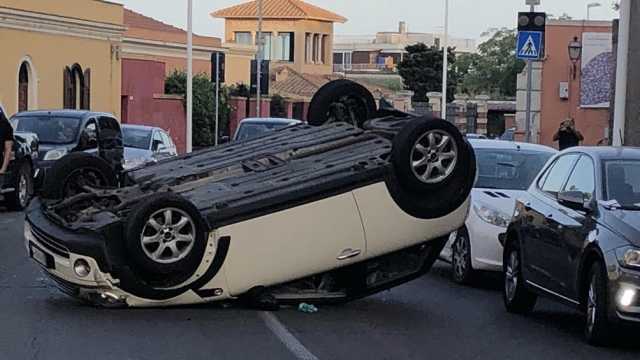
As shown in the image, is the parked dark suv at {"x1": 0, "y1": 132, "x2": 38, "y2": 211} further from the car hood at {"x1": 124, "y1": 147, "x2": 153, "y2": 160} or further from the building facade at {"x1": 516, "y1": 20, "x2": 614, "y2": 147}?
the building facade at {"x1": 516, "y1": 20, "x2": 614, "y2": 147}

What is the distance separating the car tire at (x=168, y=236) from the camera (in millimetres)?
10578

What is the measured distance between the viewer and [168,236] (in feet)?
35.1

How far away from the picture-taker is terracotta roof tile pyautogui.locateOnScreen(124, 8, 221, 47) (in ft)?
201

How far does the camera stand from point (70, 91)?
48.6 m

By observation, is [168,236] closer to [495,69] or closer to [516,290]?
[516,290]

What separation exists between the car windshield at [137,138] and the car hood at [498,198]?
15597mm

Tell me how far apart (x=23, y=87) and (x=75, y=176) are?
33439 millimetres

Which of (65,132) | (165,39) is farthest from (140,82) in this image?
(65,132)

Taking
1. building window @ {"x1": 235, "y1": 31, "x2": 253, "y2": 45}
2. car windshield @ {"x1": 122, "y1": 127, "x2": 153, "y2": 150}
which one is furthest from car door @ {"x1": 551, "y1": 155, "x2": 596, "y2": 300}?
building window @ {"x1": 235, "y1": 31, "x2": 253, "y2": 45}

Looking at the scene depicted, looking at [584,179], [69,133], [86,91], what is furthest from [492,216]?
[86,91]

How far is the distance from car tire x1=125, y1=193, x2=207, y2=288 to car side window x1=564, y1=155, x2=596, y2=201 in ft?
10.4

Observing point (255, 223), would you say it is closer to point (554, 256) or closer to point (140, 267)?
point (140, 267)

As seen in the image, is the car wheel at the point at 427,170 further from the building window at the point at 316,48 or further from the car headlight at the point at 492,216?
the building window at the point at 316,48

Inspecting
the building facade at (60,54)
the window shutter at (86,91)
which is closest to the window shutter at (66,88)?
the building facade at (60,54)
